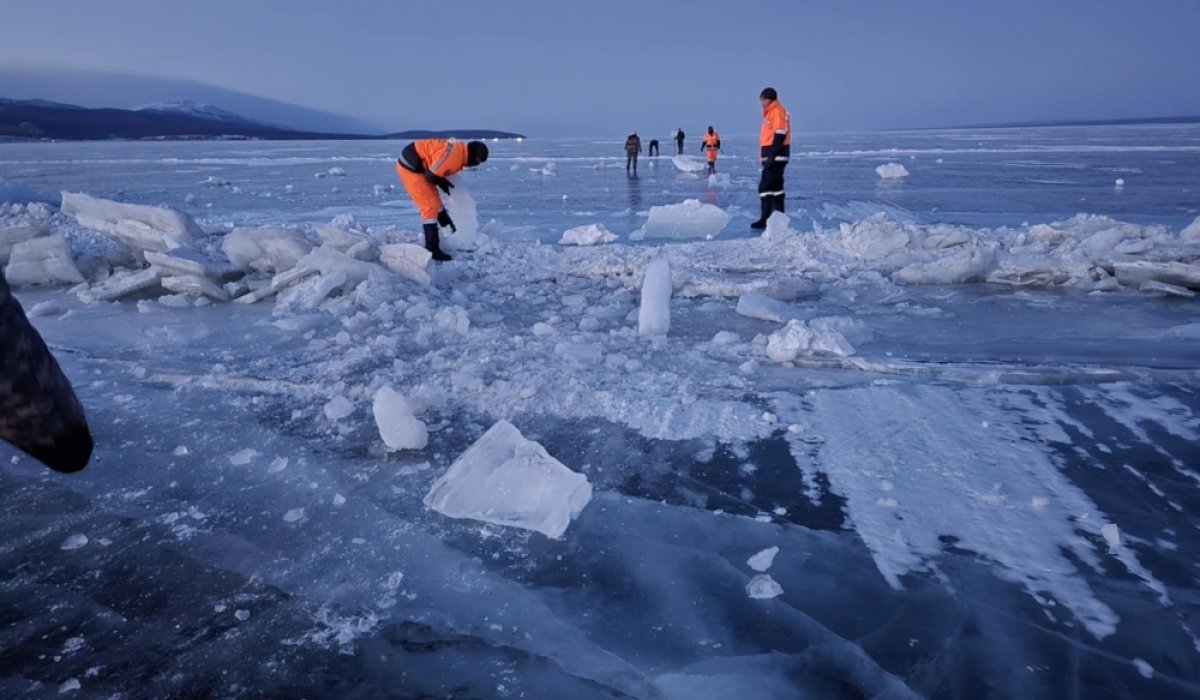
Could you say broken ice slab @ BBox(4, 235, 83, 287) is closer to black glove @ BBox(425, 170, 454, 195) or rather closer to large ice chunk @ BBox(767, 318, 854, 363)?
black glove @ BBox(425, 170, 454, 195)

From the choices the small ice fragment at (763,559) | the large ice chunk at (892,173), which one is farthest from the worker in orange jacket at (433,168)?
the large ice chunk at (892,173)

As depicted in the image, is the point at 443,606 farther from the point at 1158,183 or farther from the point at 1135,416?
the point at 1158,183

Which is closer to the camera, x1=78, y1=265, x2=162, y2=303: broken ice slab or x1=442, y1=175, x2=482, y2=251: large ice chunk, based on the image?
x1=78, y1=265, x2=162, y2=303: broken ice slab

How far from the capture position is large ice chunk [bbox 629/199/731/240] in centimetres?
726

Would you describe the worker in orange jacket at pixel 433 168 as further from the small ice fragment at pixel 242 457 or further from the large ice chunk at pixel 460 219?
the small ice fragment at pixel 242 457

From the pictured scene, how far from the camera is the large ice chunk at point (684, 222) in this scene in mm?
7262

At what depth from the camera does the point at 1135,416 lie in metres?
2.48

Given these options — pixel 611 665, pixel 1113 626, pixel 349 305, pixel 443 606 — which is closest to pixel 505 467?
pixel 443 606

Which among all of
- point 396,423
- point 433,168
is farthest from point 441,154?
point 396,423

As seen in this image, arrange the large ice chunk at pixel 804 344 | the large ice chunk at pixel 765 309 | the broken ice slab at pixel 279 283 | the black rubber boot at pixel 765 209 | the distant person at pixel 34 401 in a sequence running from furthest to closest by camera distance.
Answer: the black rubber boot at pixel 765 209
the broken ice slab at pixel 279 283
the large ice chunk at pixel 765 309
the large ice chunk at pixel 804 344
the distant person at pixel 34 401

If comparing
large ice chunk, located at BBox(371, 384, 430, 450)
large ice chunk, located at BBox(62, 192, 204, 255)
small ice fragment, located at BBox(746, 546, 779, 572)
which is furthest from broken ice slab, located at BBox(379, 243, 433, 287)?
small ice fragment, located at BBox(746, 546, 779, 572)

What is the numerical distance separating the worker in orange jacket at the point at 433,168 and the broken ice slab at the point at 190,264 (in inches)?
61.9

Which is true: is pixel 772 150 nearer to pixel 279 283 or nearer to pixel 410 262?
pixel 410 262

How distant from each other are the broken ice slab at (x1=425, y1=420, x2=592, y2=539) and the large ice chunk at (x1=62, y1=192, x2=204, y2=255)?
480 cm
